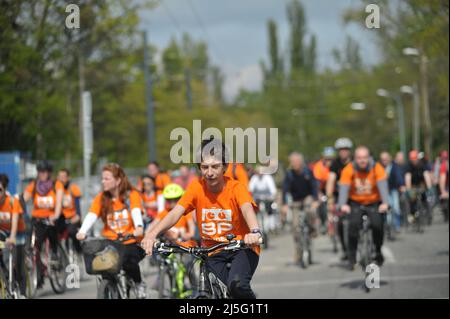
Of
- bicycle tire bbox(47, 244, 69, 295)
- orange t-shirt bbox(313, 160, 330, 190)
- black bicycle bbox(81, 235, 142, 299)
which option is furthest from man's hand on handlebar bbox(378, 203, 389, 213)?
orange t-shirt bbox(313, 160, 330, 190)

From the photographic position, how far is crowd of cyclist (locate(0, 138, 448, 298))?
7.25 meters

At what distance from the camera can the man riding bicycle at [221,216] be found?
7.07 metres

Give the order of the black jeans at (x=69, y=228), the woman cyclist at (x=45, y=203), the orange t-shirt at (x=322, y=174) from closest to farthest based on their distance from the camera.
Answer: the woman cyclist at (x=45, y=203) → the black jeans at (x=69, y=228) → the orange t-shirt at (x=322, y=174)

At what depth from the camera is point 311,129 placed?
8906cm

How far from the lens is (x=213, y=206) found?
742 centimetres

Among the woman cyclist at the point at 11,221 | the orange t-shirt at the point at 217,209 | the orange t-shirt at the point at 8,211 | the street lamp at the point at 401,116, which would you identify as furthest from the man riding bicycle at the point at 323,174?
the street lamp at the point at 401,116

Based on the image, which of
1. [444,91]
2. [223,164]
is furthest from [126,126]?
[223,164]

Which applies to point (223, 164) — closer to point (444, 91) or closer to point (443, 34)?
point (443, 34)

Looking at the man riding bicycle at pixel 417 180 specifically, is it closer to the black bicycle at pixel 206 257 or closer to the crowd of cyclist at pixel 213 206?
the crowd of cyclist at pixel 213 206

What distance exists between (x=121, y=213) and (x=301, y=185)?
25.6ft

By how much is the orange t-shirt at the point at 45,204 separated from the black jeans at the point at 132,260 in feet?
16.1

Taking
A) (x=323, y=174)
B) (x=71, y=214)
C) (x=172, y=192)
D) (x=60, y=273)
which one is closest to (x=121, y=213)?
(x=172, y=192)

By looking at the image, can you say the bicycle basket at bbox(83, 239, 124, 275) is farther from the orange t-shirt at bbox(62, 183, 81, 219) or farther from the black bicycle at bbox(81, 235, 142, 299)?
the orange t-shirt at bbox(62, 183, 81, 219)

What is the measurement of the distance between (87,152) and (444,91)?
7.22m
